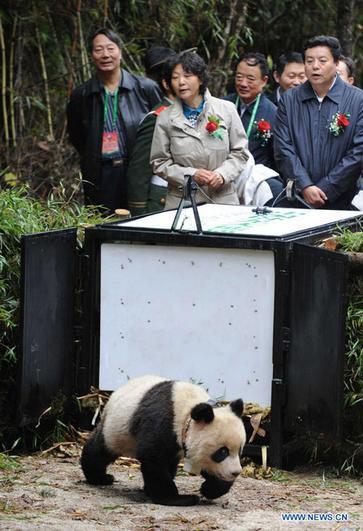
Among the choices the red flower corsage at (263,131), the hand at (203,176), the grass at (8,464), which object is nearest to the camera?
the grass at (8,464)

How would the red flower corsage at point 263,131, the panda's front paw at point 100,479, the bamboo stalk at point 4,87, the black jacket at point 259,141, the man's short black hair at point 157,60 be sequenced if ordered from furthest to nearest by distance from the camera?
the bamboo stalk at point 4,87 < the man's short black hair at point 157,60 < the black jacket at point 259,141 < the red flower corsage at point 263,131 < the panda's front paw at point 100,479

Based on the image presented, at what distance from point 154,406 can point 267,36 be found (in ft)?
32.7

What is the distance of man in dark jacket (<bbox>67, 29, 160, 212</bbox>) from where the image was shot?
9070 mm

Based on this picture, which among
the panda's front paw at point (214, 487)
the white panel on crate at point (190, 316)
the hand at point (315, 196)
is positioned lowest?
the panda's front paw at point (214, 487)

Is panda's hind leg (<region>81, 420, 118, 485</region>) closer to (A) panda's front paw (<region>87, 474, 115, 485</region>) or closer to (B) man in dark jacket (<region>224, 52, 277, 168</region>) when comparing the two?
(A) panda's front paw (<region>87, 474, 115, 485</region>)

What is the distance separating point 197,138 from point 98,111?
148cm

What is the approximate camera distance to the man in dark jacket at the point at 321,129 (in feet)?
26.4

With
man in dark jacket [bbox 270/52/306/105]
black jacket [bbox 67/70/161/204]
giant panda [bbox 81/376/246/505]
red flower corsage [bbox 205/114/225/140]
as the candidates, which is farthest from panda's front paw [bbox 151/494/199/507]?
man in dark jacket [bbox 270/52/306/105]

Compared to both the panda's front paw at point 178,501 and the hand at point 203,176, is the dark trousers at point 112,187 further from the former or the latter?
the panda's front paw at point 178,501

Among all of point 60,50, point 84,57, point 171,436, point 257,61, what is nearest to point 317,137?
point 257,61

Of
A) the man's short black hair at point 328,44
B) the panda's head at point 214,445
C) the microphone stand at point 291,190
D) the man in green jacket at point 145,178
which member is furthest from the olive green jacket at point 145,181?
the panda's head at point 214,445

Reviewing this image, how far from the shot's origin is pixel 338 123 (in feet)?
26.5

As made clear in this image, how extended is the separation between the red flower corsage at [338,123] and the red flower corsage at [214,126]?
766 millimetres

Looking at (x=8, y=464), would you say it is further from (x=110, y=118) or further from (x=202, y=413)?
(x=110, y=118)
